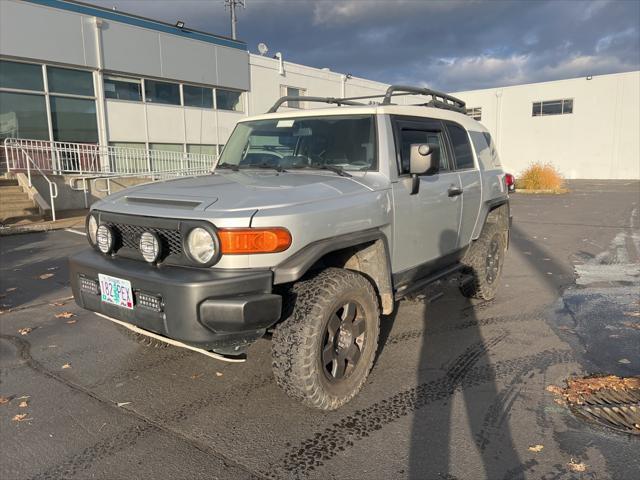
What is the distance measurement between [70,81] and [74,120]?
3.89 feet

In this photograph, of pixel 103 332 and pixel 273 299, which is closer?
pixel 273 299

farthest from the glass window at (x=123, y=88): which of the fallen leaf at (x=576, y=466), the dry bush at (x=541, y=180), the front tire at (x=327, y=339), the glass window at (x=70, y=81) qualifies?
the dry bush at (x=541, y=180)

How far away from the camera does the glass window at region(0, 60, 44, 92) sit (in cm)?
1331

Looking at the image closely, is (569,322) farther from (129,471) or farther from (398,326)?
(129,471)

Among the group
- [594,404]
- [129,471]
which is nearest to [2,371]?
[129,471]

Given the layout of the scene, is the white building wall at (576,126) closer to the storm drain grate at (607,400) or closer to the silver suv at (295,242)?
the silver suv at (295,242)

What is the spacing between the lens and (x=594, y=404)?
3188 millimetres

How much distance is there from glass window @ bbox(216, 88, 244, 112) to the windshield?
1578 centimetres

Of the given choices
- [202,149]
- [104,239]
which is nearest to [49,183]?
[202,149]

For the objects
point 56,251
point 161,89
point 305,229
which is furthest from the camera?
point 161,89

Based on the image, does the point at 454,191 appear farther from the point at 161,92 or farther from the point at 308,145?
the point at 161,92

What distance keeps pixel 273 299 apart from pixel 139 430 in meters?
1.25

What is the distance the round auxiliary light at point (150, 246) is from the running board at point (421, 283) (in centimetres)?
189

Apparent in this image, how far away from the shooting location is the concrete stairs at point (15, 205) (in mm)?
11500
